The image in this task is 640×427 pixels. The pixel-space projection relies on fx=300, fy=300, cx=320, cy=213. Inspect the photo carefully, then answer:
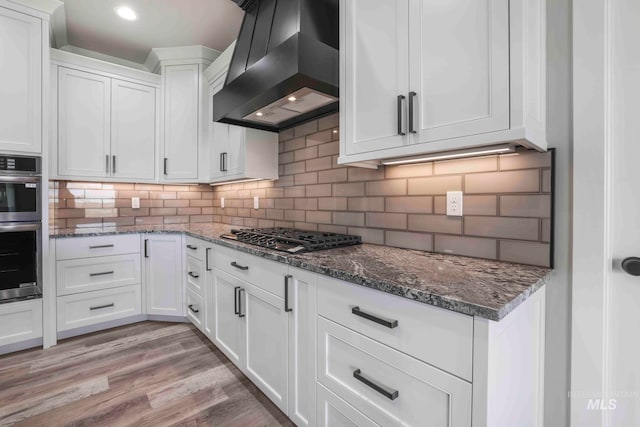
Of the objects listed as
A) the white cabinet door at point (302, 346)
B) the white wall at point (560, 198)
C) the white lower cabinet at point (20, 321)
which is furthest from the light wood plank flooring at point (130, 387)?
the white wall at point (560, 198)

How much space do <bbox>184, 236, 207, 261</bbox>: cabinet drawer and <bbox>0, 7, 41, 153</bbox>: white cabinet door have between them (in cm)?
125

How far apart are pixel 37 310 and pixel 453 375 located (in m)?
2.89

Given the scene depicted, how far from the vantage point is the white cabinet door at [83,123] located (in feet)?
8.41

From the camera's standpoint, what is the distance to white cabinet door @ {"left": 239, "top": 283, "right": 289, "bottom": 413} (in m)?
1.44

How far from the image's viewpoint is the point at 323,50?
1450 millimetres

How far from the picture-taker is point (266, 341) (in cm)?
156

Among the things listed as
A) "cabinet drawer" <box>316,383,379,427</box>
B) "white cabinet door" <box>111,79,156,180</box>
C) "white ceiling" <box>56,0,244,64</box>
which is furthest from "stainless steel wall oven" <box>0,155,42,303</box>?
"cabinet drawer" <box>316,383,379,427</box>

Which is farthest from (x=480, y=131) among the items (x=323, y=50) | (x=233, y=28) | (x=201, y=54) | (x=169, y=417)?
(x=201, y=54)

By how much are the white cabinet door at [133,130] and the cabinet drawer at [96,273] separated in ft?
2.70

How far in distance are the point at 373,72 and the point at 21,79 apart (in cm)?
255

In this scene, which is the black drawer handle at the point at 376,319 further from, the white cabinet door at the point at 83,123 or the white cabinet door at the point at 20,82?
the white cabinet door at the point at 83,123

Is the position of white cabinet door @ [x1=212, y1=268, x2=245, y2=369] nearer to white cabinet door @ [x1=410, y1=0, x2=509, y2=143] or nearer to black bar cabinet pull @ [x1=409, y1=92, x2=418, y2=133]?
black bar cabinet pull @ [x1=409, y1=92, x2=418, y2=133]

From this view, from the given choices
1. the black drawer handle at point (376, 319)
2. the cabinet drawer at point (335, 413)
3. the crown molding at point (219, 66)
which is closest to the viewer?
the black drawer handle at point (376, 319)

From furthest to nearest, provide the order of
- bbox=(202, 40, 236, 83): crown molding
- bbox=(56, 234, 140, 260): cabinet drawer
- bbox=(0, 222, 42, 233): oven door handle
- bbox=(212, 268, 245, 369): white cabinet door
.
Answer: bbox=(202, 40, 236, 83): crown molding, bbox=(56, 234, 140, 260): cabinet drawer, bbox=(0, 222, 42, 233): oven door handle, bbox=(212, 268, 245, 369): white cabinet door
